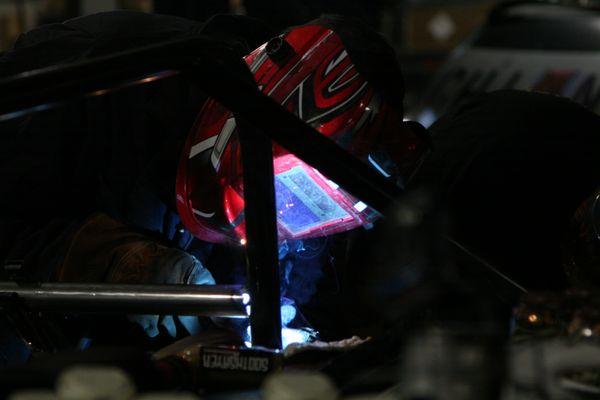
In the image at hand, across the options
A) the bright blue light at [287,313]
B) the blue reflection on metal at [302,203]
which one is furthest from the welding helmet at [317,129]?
the bright blue light at [287,313]

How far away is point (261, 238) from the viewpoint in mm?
1330

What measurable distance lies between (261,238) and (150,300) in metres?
0.19

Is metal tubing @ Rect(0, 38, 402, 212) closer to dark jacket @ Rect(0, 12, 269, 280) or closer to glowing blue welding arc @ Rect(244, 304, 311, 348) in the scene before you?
glowing blue welding arc @ Rect(244, 304, 311, 348)

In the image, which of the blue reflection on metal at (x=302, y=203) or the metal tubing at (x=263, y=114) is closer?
the metal tubing at (x=263, y=114)

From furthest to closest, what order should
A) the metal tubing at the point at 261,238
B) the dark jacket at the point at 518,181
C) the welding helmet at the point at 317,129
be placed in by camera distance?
the dark jacket at the point at 518,181 → the welding helmet at the point at 317,129 → the metal tubing at the point at 261,238

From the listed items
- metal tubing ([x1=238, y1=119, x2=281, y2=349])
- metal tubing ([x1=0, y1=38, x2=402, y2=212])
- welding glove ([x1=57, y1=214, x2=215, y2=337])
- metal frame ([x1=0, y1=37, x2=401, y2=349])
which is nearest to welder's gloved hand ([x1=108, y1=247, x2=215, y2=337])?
welding glove ([x1=57, y1=214, x2=215, y2=337])

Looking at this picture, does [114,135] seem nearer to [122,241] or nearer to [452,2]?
[122,241]

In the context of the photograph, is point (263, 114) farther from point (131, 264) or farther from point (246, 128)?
point (131, 264)

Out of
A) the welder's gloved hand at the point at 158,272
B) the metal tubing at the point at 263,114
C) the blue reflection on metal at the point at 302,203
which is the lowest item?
the welder's gloved hand at the point at 158,272

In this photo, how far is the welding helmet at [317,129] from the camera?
5.14 ft

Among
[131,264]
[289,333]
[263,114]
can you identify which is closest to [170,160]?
[131,264]

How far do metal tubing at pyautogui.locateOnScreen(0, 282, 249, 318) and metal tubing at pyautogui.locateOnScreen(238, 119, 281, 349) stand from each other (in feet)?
0.13

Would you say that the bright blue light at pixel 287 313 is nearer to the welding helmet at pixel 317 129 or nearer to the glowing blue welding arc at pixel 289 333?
the glowing blue welding arc at pixel 289 333

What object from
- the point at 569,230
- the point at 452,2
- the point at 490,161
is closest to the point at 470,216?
the point at 490,161
